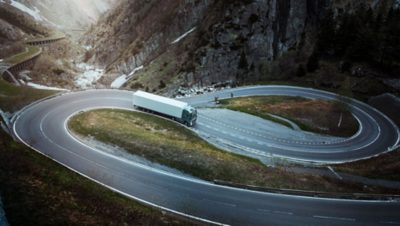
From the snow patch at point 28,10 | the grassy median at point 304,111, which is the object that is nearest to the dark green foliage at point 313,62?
the grassy median at point 304,111

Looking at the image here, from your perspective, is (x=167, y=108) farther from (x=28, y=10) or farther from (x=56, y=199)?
(x=28, y=10)

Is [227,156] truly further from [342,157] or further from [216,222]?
[342,157]

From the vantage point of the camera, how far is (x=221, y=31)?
90.8 metres

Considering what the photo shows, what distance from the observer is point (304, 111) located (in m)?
61.2

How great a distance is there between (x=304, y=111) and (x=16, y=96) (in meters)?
45.2

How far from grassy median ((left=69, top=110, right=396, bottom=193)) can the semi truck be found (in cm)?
292

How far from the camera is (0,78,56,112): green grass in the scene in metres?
48.0

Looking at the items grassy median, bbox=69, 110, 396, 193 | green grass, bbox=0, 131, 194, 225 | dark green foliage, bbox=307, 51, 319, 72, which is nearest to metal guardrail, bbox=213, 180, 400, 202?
grassy median, bbox=69, 110, 396, 193

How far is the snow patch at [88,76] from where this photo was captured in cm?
9419

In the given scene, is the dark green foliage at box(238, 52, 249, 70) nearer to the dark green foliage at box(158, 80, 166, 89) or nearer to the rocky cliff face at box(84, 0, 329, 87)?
the rocky cliff face at box(84, 0, 329, 87)

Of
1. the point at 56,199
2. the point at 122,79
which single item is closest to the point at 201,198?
the point at 56,199

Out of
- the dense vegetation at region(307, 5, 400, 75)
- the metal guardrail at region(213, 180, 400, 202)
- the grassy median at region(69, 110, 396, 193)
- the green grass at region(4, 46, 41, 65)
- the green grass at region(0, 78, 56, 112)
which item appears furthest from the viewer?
the green grass at region(4, 46, 41, 65)

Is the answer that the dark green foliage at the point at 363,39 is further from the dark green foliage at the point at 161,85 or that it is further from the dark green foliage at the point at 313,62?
the dark green foliage at the point at 161,85

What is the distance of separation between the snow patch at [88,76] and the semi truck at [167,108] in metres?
42.7
